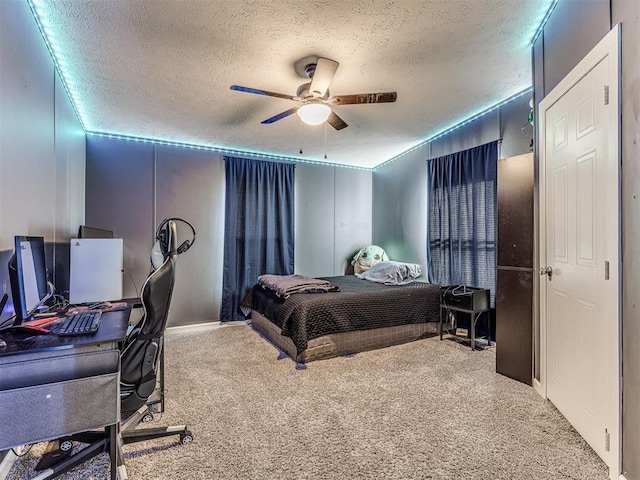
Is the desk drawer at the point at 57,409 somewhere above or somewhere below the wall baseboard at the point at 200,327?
above

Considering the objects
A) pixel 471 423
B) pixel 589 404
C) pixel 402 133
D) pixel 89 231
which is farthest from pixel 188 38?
pixel 589 404

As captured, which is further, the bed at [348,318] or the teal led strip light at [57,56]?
Result: the bed at [348,318]

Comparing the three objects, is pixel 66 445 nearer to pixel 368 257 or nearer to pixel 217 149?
pixel 217 149

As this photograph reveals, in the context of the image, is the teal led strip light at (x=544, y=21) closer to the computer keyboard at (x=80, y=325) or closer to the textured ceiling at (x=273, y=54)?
the textured ceiling at (x=273, y=54)

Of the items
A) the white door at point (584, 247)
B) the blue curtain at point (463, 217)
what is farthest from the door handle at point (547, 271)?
the blue curtain at point (463, 217)

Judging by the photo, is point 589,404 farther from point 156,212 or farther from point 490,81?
point 156,212

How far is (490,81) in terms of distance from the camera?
9.56ft

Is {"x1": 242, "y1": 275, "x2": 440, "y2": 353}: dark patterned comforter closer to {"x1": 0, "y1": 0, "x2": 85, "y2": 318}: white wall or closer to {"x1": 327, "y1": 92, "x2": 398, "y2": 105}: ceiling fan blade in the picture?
{"x1": 327, "y1": 92, "x2": 398, "y2": 105}: ceiling fan blade

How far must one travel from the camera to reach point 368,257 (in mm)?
5395

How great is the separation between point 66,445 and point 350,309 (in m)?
2.35

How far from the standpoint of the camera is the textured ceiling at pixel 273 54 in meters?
2.01

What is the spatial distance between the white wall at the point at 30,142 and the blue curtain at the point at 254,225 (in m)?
2.08

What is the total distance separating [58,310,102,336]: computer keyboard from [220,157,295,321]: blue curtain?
9.67 feet

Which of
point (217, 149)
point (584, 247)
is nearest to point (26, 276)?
point (584, 247)
